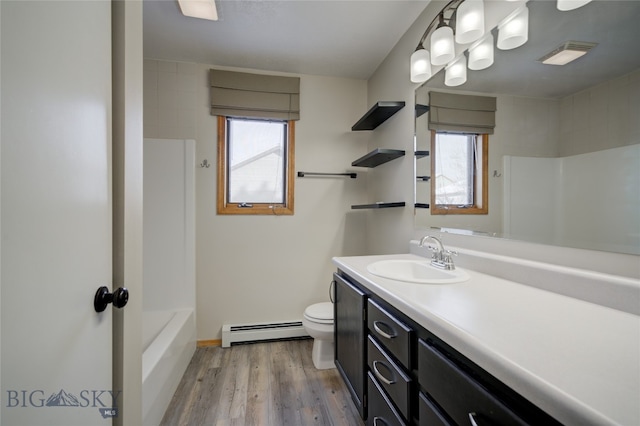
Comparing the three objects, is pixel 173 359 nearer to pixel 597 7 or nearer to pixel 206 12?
pixel 206 12

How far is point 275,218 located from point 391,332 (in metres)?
1.67

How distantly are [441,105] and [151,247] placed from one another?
2.39 m

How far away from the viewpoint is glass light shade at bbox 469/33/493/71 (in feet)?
4.01

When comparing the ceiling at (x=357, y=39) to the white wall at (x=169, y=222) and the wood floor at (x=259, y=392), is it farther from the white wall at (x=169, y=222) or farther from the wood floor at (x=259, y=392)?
the wood floor at (x=259, y=392)

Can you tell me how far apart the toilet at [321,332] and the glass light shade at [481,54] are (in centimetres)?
176

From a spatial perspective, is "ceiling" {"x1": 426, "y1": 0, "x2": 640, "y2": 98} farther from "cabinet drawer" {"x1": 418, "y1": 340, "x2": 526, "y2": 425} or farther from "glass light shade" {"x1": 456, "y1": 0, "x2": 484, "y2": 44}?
"cabinet drawer" {"x1": 418, "y1": 340, "x2": 526, "y2": 425}

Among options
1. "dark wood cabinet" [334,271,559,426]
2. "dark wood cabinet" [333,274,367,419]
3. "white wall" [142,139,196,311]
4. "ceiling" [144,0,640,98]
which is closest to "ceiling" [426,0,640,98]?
"ceiling" [144,0,640,98]

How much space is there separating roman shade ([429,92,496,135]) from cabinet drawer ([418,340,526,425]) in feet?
3.55

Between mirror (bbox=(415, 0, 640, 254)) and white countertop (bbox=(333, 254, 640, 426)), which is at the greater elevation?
mirror (bbox=(415, 0, 640, 254))

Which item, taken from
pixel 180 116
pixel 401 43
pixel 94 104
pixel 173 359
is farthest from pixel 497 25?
pixel 173 359

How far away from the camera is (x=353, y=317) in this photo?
4.32 feet

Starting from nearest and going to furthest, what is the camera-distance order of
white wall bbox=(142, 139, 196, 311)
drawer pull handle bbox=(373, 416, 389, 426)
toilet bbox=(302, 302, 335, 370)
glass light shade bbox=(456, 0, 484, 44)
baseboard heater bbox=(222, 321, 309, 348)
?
drawer pull handle bbox=(373, 416, 389, 426) < glass light shade bbox=(456, 0, 484, 44) < toilet bbox=(302, 302, 335, 370) < white wall bbox=(142, 139, 196, 311) < baseboard heater bbox=(222, 321, 309, 348)

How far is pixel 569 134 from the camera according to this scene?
0.94 metres

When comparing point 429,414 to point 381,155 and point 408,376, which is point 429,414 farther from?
point 381,155
